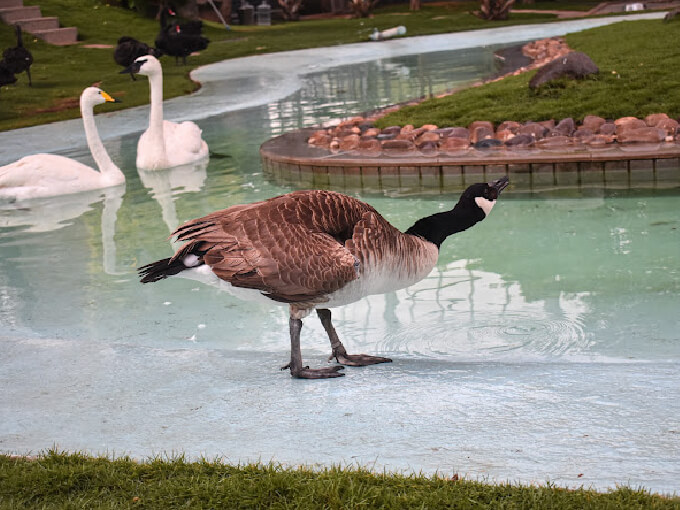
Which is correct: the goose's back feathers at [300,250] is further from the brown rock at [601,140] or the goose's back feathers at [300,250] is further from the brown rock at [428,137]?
the brown rock at [428,137]

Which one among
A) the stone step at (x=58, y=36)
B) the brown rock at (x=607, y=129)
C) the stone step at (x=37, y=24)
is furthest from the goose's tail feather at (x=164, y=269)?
the stone step at (x=37, y=24)

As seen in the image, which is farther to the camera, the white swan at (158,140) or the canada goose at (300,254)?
the white swan at (158,140)

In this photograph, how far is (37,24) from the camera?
32812mm

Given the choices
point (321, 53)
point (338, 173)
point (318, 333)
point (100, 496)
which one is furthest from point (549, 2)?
point (100, 496)

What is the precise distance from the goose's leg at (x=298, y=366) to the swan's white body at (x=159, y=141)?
8.15 m

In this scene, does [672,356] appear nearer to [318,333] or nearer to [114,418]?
[318,333]

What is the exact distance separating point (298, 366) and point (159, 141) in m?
8.40

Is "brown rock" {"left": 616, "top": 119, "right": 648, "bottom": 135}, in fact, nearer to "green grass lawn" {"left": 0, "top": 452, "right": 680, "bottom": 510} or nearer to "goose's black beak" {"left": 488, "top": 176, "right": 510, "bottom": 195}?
"goose's black beak" {"left": 488, "top": 176, "right": 510, "bottom": 195}

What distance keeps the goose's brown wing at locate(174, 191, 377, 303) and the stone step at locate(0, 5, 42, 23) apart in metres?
31.1

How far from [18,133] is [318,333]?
12.1 m


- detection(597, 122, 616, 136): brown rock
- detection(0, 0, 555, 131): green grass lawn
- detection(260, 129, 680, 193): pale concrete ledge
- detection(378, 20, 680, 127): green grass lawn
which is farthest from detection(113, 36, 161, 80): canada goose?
detection(597, 122, 616, 136): brown rock

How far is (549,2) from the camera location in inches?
1843

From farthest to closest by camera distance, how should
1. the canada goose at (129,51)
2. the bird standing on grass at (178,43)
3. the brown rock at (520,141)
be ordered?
the bird standing on grass at (178,43)
the canada goose at (129,51)
the brown rock at (520,141)

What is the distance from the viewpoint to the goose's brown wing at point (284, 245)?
14.9 ft
